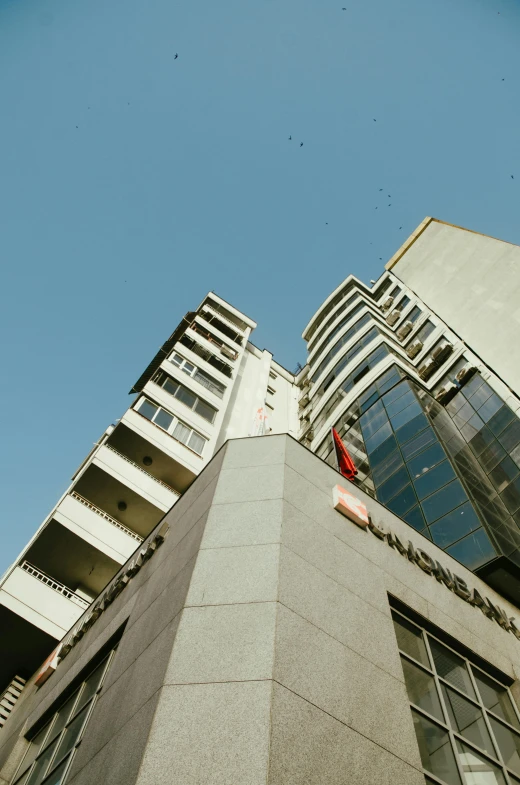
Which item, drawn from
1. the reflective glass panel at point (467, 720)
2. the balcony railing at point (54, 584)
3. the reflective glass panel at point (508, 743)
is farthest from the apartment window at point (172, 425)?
the reflective glass panel at point (508, 743)

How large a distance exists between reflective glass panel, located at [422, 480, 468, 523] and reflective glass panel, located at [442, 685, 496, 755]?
8940mm

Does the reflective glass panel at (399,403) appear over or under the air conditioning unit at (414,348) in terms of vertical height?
under

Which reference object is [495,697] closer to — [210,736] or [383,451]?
[210,736]

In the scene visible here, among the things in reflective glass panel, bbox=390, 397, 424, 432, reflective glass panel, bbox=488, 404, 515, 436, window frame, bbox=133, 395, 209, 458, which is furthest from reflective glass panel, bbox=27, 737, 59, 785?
reflective glass panel, bbox=488, 404, 515, 436

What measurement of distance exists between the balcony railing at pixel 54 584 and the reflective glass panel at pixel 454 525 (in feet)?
39.1

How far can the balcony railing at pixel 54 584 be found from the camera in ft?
57.5

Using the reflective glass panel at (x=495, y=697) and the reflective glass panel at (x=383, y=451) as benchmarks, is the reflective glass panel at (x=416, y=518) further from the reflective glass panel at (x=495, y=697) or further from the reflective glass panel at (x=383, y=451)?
the reflective glass panel at (x=495, y=697)

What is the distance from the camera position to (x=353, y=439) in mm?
28109

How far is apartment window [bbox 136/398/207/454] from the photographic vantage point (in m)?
24.1

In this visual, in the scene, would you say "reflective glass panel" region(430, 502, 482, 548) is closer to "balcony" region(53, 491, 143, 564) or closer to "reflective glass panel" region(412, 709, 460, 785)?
"reflective glass panel" region(412, 709, 460, 785)

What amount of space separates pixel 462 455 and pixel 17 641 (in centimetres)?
1742

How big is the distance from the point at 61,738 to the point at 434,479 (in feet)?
47.3

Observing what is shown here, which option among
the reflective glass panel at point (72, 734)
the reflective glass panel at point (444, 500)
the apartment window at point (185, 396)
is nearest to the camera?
the reflective glass panel at point (72, 734)

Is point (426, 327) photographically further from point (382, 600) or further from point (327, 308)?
point (382, 600)
